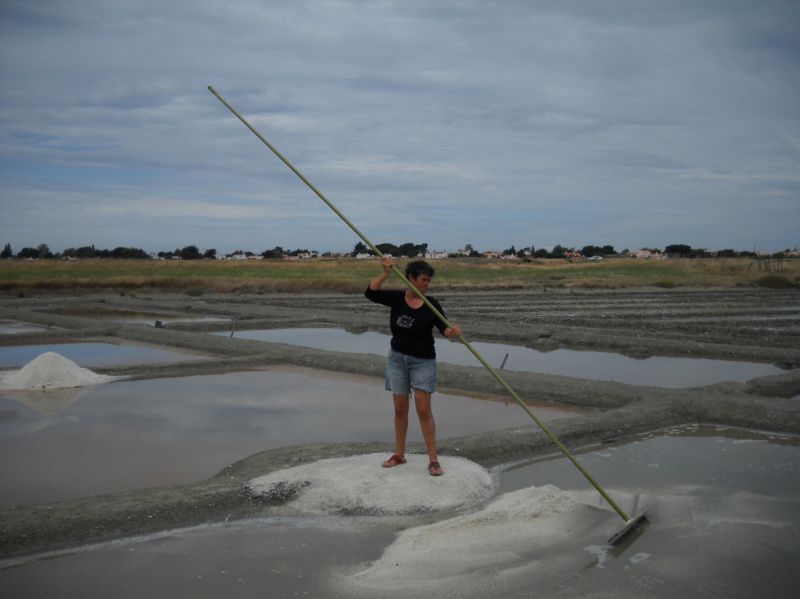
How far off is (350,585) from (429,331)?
1.77m

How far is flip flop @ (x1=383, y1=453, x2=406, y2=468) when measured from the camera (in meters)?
5.06

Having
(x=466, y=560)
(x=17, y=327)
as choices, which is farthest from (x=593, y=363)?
(x=17, y=327)

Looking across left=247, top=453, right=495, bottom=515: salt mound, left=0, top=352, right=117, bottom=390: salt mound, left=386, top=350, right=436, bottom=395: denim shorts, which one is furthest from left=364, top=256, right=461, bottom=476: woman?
left=0, top=352, right=117, bottom=390: salt mound

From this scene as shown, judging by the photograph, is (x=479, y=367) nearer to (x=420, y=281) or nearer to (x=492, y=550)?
(x=420, y=281)

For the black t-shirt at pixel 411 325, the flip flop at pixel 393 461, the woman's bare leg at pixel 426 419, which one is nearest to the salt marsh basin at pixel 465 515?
the flip flop at pixel 393 461

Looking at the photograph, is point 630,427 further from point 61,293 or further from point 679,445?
point 61,293

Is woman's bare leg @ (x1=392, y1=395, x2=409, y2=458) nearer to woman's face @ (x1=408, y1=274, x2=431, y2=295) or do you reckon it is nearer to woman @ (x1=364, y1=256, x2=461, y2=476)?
woman @ (x1=364, y1=256, x2=461, y2=476)

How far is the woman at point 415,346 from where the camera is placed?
4844mm

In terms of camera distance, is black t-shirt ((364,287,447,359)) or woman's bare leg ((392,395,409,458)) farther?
woman's bare leg ((392,395,409,458))

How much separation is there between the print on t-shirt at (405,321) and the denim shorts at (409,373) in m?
0.19

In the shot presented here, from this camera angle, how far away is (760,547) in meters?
4.05

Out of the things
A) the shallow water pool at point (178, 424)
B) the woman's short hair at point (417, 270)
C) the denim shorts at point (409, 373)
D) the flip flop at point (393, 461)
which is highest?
the woman's short hair at point (417, 270)

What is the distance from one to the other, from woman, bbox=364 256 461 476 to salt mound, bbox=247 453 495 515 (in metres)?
0.17

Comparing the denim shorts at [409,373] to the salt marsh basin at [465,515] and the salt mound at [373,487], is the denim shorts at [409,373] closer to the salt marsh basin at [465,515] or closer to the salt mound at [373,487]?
the salt mound at [373,487]
